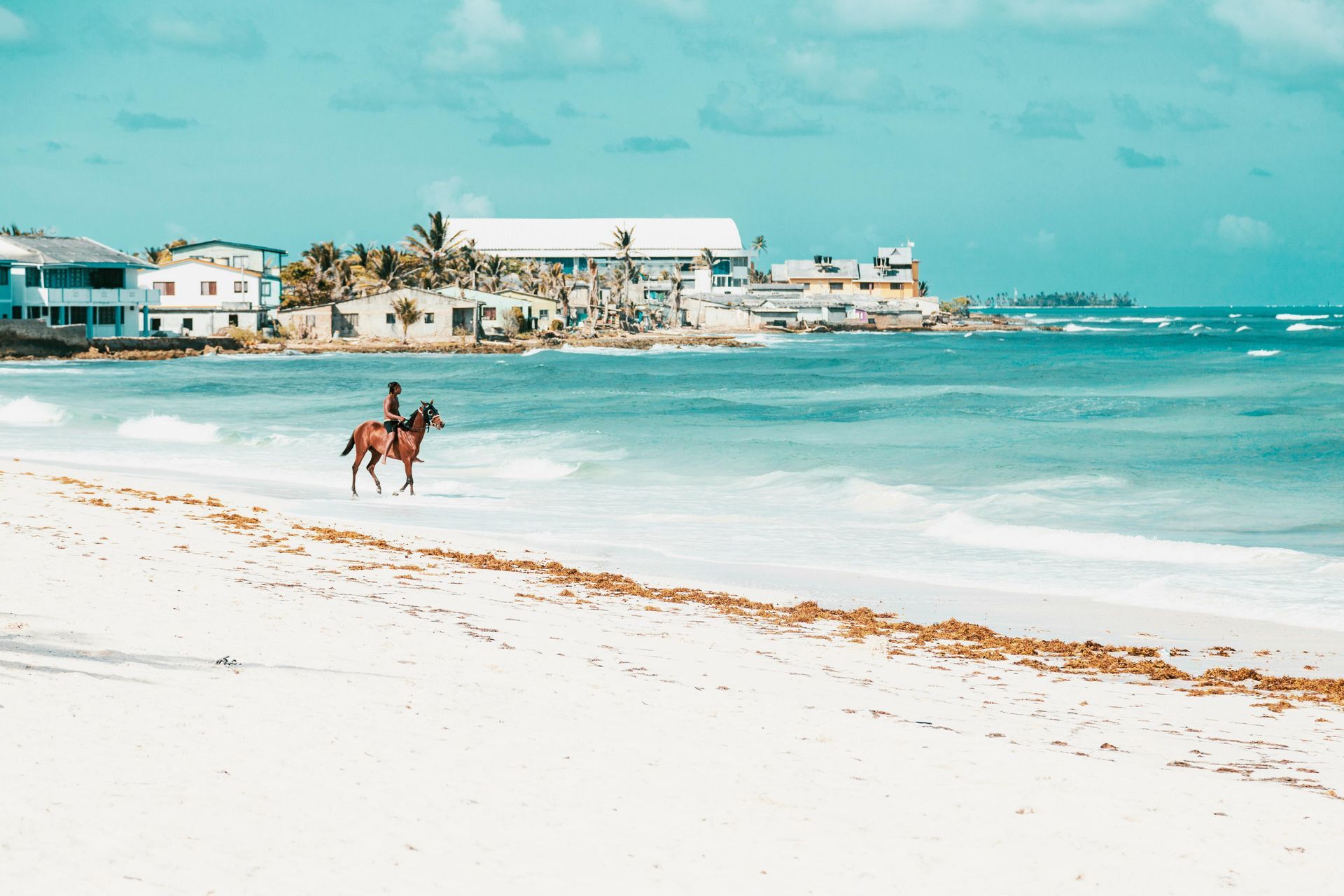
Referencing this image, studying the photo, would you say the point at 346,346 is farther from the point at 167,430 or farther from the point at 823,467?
the point at 823,467

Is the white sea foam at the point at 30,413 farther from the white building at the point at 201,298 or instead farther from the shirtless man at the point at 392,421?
the white building at the point at 201,298

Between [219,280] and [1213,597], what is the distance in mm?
89775

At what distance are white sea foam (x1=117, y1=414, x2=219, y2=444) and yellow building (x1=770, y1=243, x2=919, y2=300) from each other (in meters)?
156

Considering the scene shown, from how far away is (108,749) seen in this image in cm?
671

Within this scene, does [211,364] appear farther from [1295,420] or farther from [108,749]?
[108,749]

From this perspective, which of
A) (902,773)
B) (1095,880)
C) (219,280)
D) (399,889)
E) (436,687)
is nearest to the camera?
(399,889)

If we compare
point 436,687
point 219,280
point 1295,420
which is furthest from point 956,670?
point 219,280

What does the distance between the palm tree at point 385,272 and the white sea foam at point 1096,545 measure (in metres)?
89.7

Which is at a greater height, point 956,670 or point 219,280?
point 219,280

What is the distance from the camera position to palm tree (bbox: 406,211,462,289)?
115 m

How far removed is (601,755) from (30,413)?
38.3m

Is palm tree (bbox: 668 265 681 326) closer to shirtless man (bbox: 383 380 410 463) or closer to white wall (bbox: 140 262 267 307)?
white wall (bbox: 140 262 267 307)

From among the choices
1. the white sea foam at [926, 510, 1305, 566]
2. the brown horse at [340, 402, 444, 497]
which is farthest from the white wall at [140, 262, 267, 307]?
the white sea foam at [926, 510, 1305, 566]

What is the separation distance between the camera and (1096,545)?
735 inches
